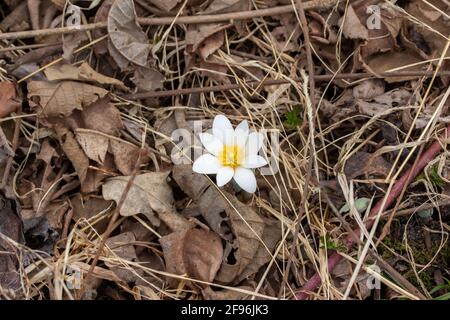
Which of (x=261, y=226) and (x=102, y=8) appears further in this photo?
(x=102, y=8)

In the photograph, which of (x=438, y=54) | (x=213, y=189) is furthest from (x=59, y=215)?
(x=438, y=54)

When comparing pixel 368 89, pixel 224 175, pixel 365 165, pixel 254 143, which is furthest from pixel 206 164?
pixel 368 89

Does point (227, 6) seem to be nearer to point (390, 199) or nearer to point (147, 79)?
point (147, 79)

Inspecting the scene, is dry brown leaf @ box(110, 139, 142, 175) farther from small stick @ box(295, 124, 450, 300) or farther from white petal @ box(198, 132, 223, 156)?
small stick @ box(295, 124, 450, 300)

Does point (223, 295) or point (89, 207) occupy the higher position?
point (89, 207)

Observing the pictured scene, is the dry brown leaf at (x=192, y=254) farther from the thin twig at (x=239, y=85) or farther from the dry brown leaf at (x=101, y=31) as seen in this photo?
the dry brown leaf at (x=101, y=31)

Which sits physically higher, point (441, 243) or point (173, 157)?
point (173, 157)

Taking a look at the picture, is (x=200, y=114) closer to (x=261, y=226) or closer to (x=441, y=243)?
(x=261, y=226)
